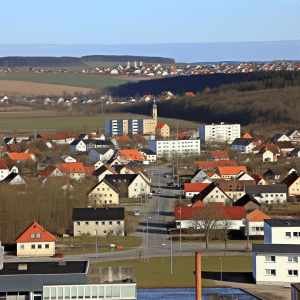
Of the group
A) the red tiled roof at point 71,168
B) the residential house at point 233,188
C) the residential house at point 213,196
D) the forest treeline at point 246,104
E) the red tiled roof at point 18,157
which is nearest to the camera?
the residential house at point 213,196

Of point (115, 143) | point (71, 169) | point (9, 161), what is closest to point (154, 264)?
→ point (71, 169)

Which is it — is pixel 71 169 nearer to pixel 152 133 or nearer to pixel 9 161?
pixel 9 161

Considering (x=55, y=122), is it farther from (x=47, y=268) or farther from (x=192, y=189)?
(x=47, y=268)

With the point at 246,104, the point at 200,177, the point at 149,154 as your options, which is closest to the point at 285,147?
the point at 149,154

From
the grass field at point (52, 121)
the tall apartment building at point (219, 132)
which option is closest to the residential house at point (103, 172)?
the tall apartment building at point (219, 132)

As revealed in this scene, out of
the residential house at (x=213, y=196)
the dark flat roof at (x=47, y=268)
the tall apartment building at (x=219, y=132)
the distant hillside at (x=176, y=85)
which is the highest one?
the distant hillside at (x=176, y=85)

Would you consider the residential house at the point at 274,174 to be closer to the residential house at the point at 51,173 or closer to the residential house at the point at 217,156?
the residential house at the point at 217,156
